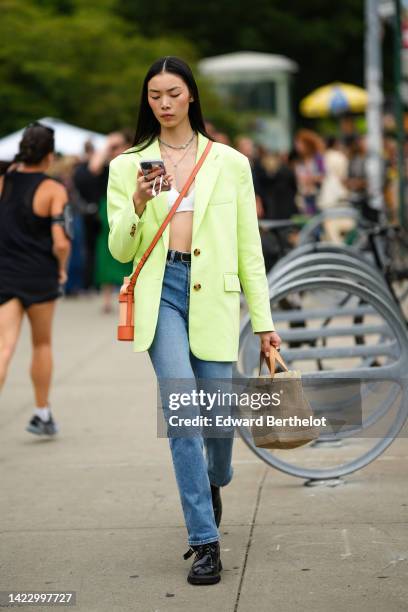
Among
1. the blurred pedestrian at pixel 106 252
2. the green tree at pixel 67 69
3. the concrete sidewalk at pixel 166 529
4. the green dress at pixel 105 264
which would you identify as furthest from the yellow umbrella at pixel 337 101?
the concrete sidewalk at pixel 166 529

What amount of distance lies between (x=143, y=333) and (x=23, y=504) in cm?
155

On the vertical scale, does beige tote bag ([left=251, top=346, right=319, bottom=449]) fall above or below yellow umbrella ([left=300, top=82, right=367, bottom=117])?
below

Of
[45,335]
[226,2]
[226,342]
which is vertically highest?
[226,2]

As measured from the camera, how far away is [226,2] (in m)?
44.1

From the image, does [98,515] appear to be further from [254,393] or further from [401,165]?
[401,165]

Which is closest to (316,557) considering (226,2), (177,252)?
(177,252)

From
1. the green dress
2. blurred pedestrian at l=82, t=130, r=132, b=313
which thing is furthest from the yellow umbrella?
the green dress

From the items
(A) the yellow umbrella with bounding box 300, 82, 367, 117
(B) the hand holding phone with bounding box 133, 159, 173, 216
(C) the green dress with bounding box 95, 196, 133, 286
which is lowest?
(C) the green dress with bounding box 95, 196, 133, 286

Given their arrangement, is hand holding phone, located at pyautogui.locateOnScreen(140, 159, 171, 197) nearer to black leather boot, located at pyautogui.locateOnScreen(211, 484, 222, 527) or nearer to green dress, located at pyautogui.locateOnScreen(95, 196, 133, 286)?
black leather boot, located at pyautogui.locateOnScreen(211, 484, 222, 527)

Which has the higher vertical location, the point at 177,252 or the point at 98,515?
the point at 177,252

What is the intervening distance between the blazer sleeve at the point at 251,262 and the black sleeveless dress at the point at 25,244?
8.20 ft

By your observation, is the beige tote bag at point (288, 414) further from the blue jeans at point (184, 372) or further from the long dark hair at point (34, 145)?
the long dark hair at point (34, 145)

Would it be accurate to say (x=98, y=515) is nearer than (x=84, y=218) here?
Yes

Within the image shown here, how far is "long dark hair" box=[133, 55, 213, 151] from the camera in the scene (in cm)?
468
